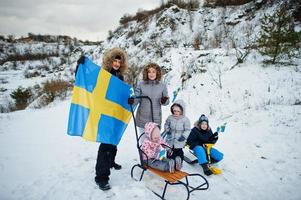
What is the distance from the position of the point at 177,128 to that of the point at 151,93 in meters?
0.82

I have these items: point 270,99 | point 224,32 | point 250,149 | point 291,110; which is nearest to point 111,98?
point 250,149

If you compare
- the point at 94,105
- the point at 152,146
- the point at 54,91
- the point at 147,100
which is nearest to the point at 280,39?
the point at 147,100

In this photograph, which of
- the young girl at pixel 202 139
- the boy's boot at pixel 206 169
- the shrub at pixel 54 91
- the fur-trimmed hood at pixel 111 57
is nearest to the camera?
the fur-trimmed hood at pixel 111 57

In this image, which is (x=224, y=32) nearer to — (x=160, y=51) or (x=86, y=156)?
(x=160, y=51)

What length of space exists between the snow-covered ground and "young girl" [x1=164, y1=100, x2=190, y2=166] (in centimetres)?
72

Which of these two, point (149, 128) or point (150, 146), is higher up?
point (149, 128)

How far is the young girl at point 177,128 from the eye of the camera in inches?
163

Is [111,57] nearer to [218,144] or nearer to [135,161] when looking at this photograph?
[135,161]

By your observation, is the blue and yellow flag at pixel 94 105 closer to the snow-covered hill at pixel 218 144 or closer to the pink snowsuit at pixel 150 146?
the pink snowsuit at pixel 150 146

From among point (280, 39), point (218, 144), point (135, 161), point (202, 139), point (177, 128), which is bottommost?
point (135, 161)

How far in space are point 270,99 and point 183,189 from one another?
5.18 m

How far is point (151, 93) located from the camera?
4.11m

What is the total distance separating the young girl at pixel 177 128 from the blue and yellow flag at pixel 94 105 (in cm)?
101

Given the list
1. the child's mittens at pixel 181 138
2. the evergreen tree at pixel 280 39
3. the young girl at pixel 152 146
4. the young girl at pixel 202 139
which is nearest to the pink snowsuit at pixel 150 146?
the young girl at pixel 152 146
